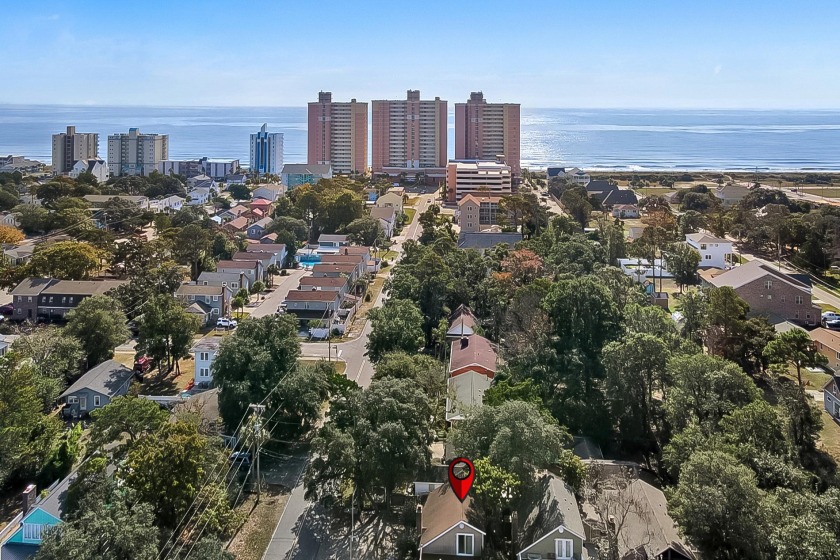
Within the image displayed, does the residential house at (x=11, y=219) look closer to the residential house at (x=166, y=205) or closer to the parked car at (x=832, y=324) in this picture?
the residential house at (x=166, y=205)

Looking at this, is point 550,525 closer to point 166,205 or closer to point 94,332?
point 94,332

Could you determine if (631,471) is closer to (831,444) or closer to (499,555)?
(499,555)

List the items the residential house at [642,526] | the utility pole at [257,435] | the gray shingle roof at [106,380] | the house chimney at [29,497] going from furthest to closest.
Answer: the gray shingle roof at [106,380] < the utility pole at [257,435] < the house chimney at [29,497] < the residential house at [642,526]

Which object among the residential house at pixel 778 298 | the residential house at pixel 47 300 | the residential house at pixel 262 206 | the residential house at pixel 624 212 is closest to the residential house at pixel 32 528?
the residential house at pixel 47 300

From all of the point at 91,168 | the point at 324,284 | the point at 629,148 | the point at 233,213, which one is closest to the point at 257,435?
the point at 324,284

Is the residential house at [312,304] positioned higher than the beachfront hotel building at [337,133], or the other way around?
the beachfront hotel building at [337,133]

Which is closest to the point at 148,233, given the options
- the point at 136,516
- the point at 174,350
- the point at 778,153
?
the point at 174,350
